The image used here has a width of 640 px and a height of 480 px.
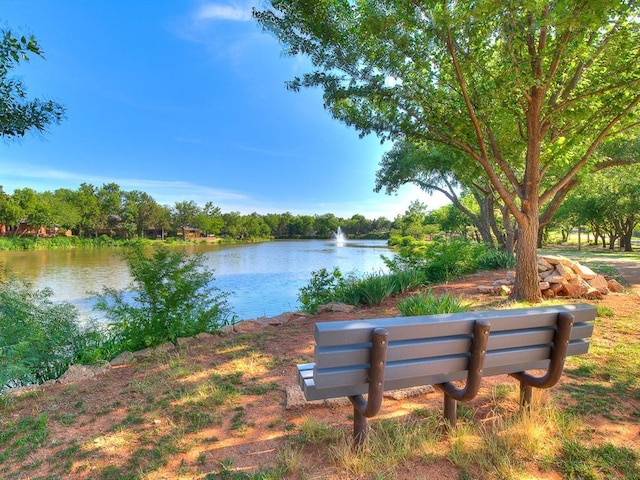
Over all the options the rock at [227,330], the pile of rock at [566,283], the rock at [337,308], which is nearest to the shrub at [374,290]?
the rock at [337,308]

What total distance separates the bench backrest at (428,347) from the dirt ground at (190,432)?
18.1 inches

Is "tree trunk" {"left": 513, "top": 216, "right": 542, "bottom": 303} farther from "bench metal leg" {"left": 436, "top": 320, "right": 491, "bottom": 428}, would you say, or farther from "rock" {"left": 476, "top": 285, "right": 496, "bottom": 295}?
"bench metal leg" {"left": 436, "top": 320, "right": 491, "bottom": 428}

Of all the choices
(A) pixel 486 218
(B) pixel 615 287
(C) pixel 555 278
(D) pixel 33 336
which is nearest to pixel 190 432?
(D) pixel 33 336

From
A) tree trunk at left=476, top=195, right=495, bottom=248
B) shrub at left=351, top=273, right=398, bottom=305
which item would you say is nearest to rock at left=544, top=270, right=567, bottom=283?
shrub at left=351, top=273, right=398, bottom=305

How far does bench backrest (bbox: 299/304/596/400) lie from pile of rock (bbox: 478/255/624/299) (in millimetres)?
4497

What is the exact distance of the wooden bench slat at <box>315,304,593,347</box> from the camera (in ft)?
5.00

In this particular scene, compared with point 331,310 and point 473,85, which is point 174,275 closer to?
point 331,310

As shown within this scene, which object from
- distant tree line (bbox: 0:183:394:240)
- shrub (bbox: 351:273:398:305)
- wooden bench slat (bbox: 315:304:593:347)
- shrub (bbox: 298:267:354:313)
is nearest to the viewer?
wooden bench slat (bbox: 315:304:593:347)

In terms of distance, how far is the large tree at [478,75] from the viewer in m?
4.52

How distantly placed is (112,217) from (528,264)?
178 feet

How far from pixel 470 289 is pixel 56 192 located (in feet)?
180

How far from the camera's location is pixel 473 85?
18.7ft

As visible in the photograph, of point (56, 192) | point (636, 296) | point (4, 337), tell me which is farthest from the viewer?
point (56, 192)

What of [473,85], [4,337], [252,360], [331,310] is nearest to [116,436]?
[252,360]
